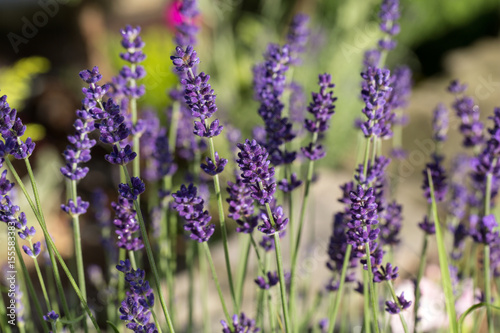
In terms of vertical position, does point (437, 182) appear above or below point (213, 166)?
above

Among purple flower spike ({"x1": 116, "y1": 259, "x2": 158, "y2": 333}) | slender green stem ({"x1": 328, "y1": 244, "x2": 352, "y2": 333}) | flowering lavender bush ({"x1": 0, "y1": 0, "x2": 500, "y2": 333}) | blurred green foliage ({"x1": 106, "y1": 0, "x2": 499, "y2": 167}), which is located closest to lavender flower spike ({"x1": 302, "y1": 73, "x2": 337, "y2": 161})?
flowering lavender bush ({"x1": 0, "y1": 0, "x2": 500, "y2": 333})

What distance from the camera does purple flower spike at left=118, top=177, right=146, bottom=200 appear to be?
89 centimetres

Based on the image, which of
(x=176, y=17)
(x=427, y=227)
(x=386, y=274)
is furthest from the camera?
(x=176, y=17)

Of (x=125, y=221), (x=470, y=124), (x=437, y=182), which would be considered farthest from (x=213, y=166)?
(x=470, y=124)

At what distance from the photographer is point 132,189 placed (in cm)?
89

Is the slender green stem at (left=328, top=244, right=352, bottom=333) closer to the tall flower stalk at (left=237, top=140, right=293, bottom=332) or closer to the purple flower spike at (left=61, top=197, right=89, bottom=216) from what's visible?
the tall flower stalk at (left=237, top=140, right=293, bottom=332)

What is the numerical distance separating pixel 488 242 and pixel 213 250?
2.51 m

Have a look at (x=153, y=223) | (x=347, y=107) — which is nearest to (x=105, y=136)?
(x=153, y=223)

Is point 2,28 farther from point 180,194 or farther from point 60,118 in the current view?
point 180,194

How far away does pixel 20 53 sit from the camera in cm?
863

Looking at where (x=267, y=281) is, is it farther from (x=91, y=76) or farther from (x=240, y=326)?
(x=91, y=76)

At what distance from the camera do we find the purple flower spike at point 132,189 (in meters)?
0.89

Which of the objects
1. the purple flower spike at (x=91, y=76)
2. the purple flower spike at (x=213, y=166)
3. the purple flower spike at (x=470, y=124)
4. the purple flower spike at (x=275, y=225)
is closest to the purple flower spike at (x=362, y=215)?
the purple flower spike at (x=275, y=225)

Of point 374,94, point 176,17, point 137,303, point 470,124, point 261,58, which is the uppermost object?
point 261,58
